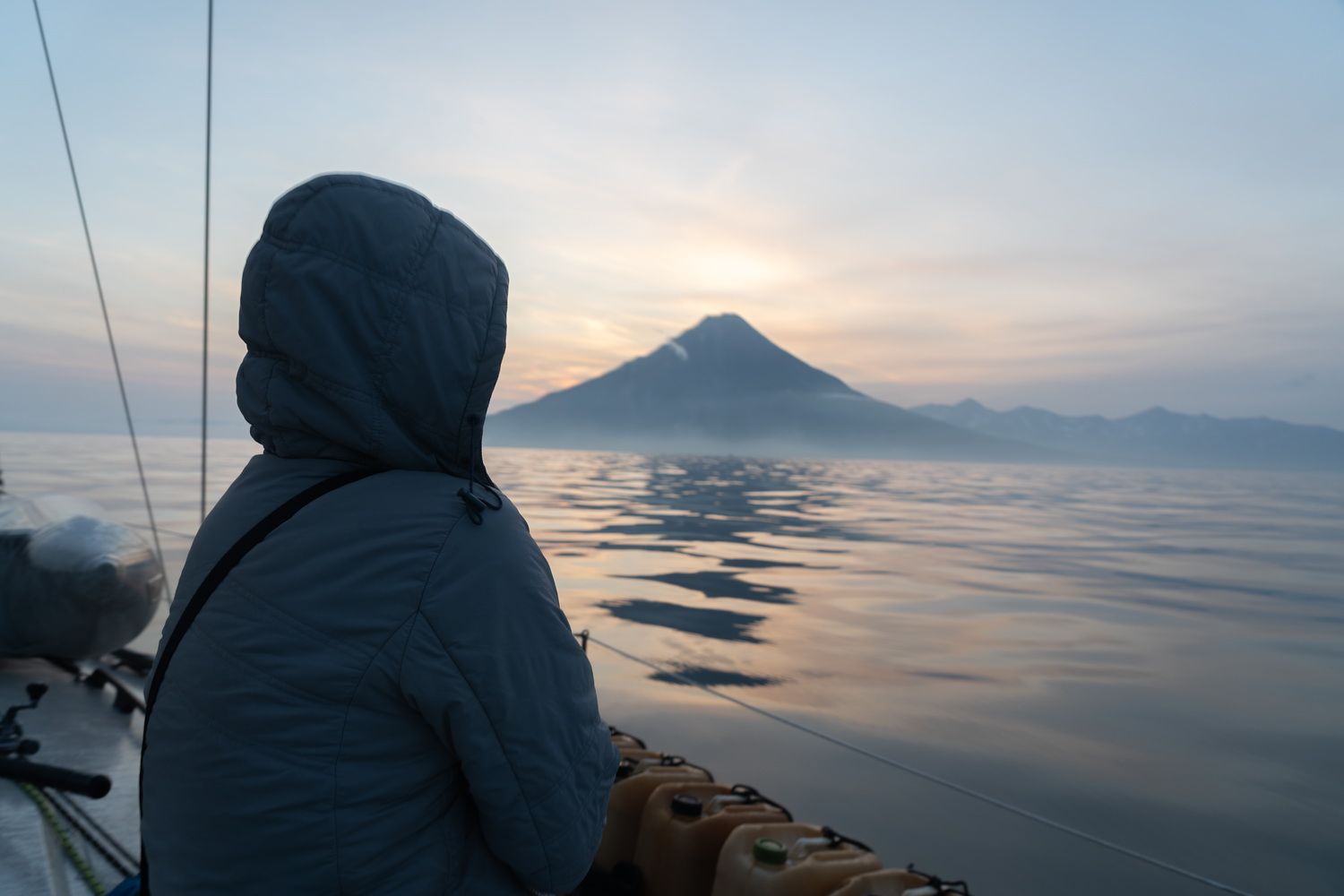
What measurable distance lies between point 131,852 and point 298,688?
7.84 ft

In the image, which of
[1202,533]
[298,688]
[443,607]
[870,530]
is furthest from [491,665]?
[1202,533]

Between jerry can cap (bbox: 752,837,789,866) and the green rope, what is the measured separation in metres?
1.86

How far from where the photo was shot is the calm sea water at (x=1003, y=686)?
13.5 feet

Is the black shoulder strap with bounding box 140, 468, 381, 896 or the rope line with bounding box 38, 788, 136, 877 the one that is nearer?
the black shoulder strap with bounding box 140, 468, 381, 896

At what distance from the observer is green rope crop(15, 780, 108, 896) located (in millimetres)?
2482

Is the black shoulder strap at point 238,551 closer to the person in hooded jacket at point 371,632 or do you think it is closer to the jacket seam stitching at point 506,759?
the person in hooded jacket at point 371,632

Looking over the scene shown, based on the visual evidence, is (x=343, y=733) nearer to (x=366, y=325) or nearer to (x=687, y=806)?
(x=366, y=325)

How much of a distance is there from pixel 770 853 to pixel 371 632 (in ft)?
5.85

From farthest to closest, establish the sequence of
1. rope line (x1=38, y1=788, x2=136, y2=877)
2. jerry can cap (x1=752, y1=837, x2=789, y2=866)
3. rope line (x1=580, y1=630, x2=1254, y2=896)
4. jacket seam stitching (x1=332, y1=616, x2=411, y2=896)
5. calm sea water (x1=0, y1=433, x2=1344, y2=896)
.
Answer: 1. calm sea water (x1=0, y1=433, x2=1344, y2=896)
2. rope line (x1=580, y1=630, x2=1254, y2=896)
3. rope line (x1=38, y1=788, x2=136, y2=877)
4. jerry can cap (x1=752, y1=837, x2=789, y2=866)
5. jacket seam stitching (x1=332, y1=616, x2=411, y2=896)

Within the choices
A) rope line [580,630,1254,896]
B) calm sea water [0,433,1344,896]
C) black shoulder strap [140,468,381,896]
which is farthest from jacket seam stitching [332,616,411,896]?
calm sea water [0,433,1344,896]

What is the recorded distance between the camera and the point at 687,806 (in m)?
2.73

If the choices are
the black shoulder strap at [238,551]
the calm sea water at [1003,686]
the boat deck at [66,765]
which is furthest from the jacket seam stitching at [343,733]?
the calm sea water at [1003,686]

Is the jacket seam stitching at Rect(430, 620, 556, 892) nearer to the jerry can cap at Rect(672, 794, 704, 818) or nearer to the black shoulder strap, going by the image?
the black shoulder strap

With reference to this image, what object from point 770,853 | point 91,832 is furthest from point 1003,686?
point 91,832
